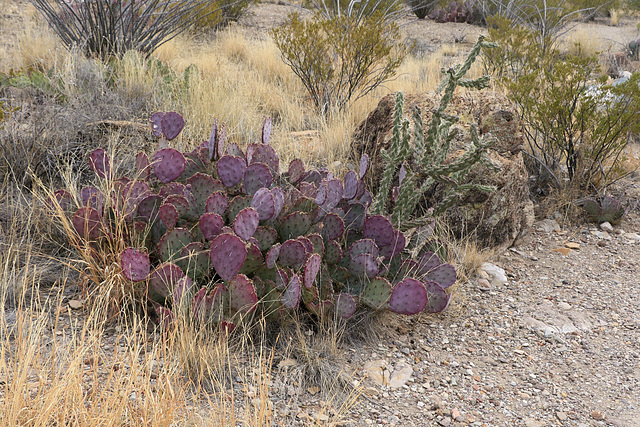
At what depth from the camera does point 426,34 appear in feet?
40.7

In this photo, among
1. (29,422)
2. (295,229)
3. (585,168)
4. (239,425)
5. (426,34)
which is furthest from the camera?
(426,34)

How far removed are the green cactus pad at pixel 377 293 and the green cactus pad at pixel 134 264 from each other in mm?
954

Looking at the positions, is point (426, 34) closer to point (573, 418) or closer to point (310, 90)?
point (310, 90)

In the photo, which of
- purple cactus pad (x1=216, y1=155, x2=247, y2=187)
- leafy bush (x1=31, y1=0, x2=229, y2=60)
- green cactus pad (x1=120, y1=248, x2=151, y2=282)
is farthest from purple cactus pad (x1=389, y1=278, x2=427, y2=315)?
leafy bush (x1=31, y1=0, x2=229, y2=60)

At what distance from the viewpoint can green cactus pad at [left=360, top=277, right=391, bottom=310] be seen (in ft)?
8.07

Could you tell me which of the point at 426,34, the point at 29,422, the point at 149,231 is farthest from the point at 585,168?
the point at 426,34

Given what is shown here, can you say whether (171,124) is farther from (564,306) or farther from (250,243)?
(564,306)

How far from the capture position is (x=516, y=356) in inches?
103

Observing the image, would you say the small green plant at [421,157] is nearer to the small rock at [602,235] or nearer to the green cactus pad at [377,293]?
the green cactus pad at [377,293]

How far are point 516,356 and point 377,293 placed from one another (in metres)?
0.76

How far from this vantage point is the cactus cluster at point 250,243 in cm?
224

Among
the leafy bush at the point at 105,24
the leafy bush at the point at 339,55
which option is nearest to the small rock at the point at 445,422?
the leafy bush at the point at 339,55

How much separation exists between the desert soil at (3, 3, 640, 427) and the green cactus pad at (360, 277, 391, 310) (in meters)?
0.21

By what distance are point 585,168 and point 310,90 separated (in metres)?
2.93
